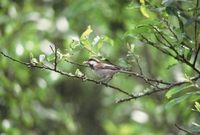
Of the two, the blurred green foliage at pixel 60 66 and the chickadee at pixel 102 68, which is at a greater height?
the blurred green foliage at pixel 60 66

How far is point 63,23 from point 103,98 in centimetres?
179

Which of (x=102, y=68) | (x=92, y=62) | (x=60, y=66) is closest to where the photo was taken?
(x=92, y=62)

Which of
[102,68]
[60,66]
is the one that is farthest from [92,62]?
[60,66]

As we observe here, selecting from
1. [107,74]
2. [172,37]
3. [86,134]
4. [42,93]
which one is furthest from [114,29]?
[172,37]

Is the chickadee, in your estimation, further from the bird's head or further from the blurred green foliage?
the blurred green foliage

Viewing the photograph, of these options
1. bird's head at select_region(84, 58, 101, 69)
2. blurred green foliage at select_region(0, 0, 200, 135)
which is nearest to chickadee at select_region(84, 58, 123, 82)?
bird's head at select_region(84, 58, 101, 69)

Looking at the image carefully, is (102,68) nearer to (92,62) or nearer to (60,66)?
(92,62)


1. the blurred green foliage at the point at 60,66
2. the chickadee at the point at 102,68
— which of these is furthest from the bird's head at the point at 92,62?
the blurred green foliage at the point at 60,66

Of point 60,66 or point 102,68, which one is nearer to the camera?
point 102,68

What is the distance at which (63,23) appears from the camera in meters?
4.75

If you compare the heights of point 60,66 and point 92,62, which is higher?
point 60,66

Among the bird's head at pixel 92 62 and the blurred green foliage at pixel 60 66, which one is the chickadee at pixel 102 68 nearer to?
the bird's head at pixel 92 62

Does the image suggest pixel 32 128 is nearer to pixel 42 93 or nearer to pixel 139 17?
pixel 42 93

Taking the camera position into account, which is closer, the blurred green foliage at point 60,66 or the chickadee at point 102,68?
the chickadee at point 102,68
